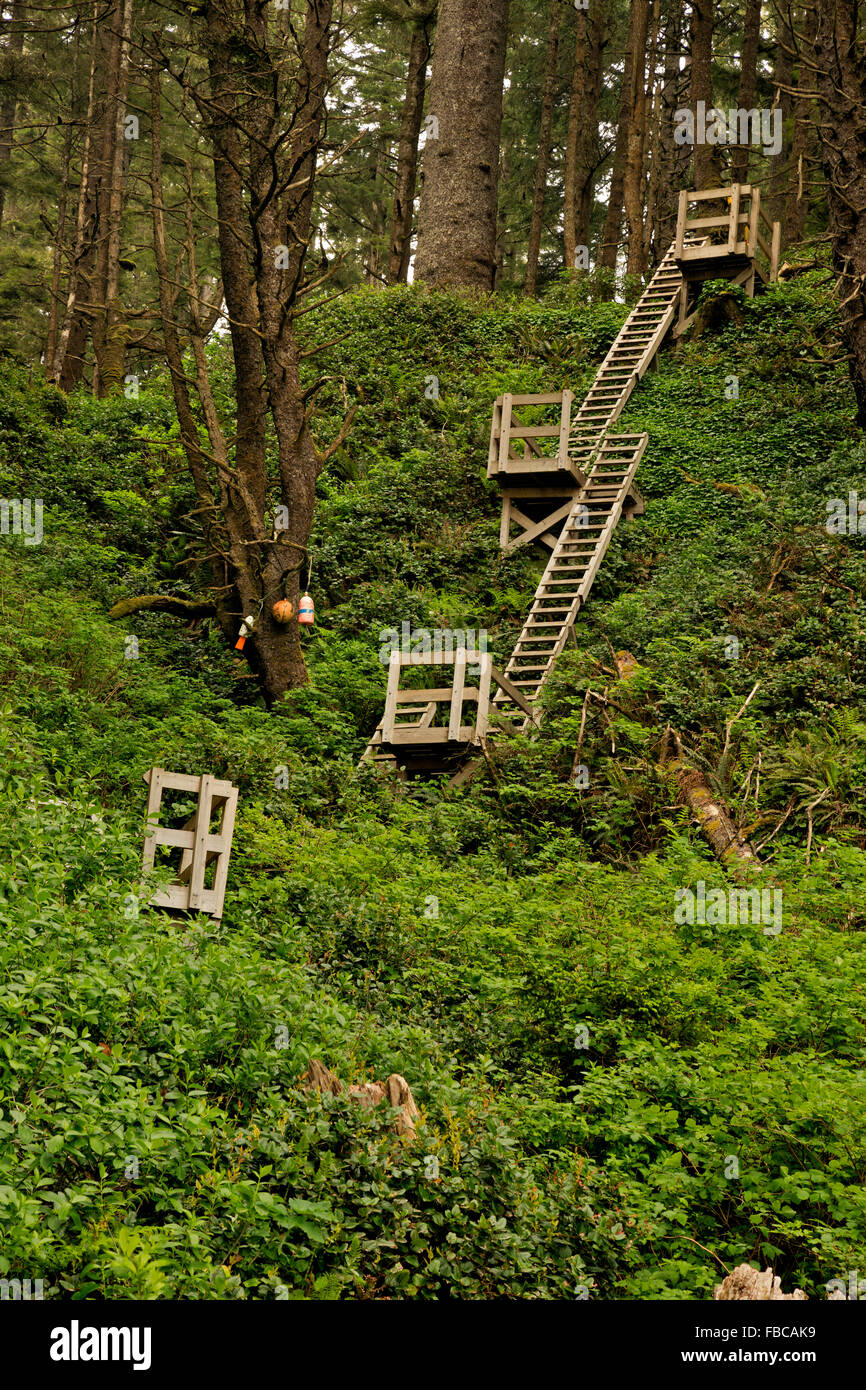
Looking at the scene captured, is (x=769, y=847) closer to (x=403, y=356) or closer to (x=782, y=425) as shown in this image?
(x=782, y=425)

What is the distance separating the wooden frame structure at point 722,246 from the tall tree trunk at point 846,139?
5.63 metres

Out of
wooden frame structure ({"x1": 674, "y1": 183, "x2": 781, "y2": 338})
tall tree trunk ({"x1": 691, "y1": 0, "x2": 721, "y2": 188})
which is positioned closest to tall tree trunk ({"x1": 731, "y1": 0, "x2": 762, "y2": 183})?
tall tree trunk ({"x1": 691, "y1": 0, "x2": 721, "y2": 188})

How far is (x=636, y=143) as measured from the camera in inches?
1063

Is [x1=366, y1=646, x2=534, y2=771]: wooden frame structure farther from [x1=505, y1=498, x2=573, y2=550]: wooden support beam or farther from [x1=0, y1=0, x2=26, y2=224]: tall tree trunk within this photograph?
[x1=0, y1=0, x2=26, y2=224]: tall tree trunk

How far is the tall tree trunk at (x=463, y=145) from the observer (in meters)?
26.2

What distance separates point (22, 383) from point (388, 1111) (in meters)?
19.3

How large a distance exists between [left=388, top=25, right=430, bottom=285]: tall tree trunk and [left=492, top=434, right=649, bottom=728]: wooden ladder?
1271 centimetres

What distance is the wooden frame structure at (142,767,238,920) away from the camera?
30.1ft

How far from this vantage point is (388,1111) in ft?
20.1

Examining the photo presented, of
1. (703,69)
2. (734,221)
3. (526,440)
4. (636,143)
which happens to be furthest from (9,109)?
(526,440)

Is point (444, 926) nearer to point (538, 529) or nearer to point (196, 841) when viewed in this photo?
point (196, 841)

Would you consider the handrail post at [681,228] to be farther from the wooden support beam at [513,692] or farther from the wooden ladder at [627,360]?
the wooden support beam at [513,692]

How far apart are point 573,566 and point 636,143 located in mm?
14262
